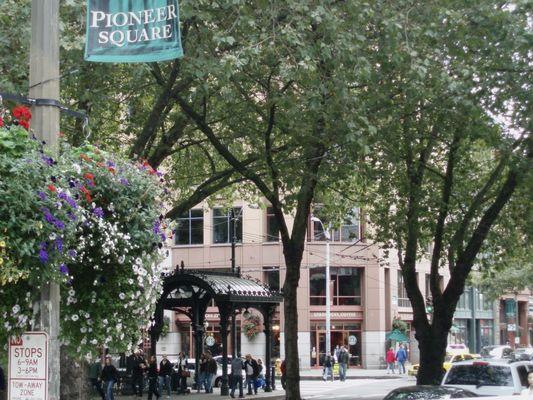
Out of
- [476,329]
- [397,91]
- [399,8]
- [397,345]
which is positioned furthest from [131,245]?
[476,329]

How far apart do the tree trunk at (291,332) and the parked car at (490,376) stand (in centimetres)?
517

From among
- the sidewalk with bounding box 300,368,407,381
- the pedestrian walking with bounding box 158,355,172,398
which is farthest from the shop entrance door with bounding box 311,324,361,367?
the pedestrian walking with bounding box 158,355,172,398

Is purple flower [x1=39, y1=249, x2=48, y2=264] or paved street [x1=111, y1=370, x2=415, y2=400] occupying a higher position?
purple flower [x1=39, y1=249, x2=48, y2=264]

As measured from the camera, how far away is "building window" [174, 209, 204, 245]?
185 ft

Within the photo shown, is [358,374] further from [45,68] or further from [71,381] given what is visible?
[45,68]

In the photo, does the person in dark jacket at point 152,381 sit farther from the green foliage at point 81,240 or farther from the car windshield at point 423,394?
the green foliage at point 81,240

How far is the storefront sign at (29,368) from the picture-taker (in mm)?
7094

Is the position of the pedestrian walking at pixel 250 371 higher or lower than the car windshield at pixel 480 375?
lower

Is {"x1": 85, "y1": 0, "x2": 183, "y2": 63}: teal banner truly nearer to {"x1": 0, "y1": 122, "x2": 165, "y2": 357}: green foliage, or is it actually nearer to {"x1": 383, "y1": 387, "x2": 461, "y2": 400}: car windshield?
{"x1": 0, "y1": 122, "x2": 165, "y2": 357}: green foliage

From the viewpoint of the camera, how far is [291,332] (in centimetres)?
2255

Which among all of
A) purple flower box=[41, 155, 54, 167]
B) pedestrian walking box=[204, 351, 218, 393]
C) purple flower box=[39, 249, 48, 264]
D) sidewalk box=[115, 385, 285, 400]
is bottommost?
sidewalk box=[115, 385, 285, 400]

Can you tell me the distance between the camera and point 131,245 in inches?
305

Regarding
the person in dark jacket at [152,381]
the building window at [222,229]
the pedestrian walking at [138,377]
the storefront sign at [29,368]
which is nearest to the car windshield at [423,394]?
the storefront sign at [29,368]

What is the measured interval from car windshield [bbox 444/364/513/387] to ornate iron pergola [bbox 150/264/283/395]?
12212 millimetres
